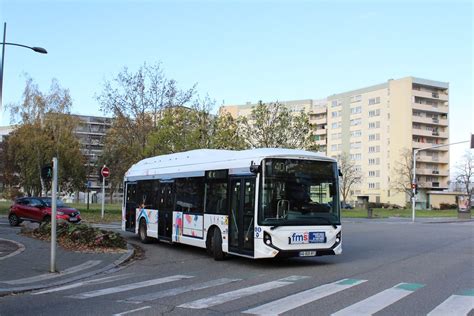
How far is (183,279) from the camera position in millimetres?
10906

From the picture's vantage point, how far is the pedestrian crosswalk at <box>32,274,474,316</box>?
7.87 meters

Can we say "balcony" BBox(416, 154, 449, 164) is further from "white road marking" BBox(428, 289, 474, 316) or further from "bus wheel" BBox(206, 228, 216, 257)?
"white road marking" BBox(428, 289, 474, 316)

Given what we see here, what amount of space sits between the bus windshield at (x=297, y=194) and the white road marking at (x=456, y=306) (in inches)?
171

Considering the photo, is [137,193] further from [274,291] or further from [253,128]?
[253,128]

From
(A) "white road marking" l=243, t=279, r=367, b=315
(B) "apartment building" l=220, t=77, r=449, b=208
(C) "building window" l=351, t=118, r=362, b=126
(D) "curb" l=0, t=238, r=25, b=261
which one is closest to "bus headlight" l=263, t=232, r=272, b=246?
(A) "white road marking" l=243, t=279, r=367, b=315

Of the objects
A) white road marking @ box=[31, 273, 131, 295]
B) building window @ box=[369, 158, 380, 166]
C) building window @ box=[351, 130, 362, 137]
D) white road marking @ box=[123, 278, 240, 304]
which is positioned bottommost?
white road marking @ box=[31, 273, 131, 295]

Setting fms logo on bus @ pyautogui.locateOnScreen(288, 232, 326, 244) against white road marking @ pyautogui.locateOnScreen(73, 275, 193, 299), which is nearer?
white road marking @ pyautogui.locateOnScreen(73, 275, 193, 299)

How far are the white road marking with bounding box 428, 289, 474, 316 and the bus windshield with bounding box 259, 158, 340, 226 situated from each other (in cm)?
434

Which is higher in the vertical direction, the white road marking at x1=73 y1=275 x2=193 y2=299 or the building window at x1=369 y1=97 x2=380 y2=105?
the building window at x1=369 y1=97 x2=380 y2=105

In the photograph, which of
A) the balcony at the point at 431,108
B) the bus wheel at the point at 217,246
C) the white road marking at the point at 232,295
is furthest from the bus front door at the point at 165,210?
the balcony at the point at 431,108

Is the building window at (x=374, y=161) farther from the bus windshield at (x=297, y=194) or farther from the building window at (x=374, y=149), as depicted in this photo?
the bus windshield at (x=297, y=194)

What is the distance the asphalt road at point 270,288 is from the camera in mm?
7895

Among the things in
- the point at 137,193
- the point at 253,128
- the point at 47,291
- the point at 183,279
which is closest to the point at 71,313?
the point at 47,291

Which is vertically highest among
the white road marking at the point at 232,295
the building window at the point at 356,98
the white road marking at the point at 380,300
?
the building window at the point at 356,98
